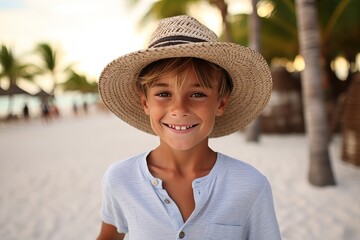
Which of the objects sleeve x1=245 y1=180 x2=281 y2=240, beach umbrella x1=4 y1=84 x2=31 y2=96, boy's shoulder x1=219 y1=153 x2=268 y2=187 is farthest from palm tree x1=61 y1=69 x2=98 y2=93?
sleeve x1=245 y1=180 x2=281 y2=240

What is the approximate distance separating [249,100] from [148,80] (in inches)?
21.1

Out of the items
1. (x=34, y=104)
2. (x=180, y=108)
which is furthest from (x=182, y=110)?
(x=34, y=104)

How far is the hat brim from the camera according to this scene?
1111 millimetres

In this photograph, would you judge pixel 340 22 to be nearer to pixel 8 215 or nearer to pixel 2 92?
pixel 8 215

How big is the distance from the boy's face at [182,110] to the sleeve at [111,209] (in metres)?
0.32

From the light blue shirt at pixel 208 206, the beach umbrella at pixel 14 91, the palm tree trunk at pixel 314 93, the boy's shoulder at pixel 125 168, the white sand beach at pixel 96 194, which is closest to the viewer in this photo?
the light blue shirt at pixel 208 206

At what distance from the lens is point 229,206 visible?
1126mm

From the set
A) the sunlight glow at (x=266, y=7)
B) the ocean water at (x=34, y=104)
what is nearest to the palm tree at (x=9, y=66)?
the ocean water at (x=34, y=104)

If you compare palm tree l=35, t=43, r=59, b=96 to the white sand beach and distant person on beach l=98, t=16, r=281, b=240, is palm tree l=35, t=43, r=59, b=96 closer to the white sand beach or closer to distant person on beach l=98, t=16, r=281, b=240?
the white sand beach

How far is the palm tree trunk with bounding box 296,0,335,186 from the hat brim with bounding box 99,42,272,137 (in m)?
2.85

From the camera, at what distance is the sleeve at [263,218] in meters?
1.15

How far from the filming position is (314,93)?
156 inches

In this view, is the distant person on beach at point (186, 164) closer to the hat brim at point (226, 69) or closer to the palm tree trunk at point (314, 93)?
the hat brim at point (226, 69)

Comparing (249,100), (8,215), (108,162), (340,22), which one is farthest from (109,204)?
(340,22)
